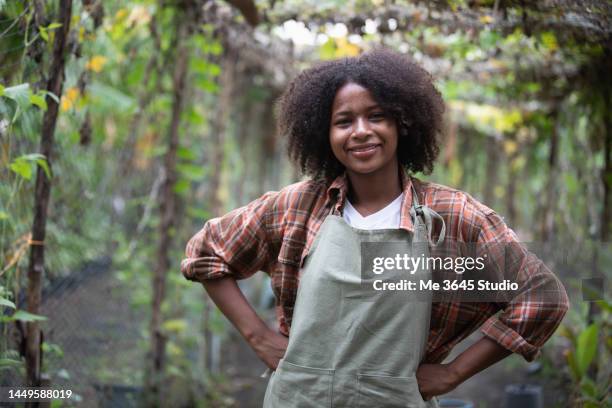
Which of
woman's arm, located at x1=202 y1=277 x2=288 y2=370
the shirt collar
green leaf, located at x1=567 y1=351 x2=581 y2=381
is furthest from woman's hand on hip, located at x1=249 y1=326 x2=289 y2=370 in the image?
green leaf, located at x1=567 y1=351 x2=581 y2=381

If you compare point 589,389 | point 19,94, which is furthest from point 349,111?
point 589,389

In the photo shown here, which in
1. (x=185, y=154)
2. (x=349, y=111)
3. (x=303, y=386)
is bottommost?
(x=303, y=386)

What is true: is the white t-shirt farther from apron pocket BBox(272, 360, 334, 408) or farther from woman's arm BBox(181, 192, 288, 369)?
apron pocket BBox(272, 360, 334, 408)

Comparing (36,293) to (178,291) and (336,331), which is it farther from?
(178,291)

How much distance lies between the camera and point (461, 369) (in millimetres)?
1872

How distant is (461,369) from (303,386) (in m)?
0.46

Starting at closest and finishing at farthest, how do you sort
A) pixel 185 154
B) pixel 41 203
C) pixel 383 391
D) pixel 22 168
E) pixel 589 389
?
pixel 383 391, pixel 22 168, pixel 41 203, pixel 589 389, pixel 185 154

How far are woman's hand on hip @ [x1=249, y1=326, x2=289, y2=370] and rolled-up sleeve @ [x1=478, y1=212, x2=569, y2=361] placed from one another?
2.08ft

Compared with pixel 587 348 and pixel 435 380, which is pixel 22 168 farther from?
pixel 587 348

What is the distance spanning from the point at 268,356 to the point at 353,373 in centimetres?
37

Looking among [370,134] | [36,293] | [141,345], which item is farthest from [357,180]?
[141,345]

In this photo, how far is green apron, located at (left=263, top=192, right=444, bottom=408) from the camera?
1.79m

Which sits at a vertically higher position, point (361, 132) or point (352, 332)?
point (361, 132)

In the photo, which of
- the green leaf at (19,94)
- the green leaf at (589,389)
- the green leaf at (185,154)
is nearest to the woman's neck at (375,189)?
the green leaf at (19,94)
